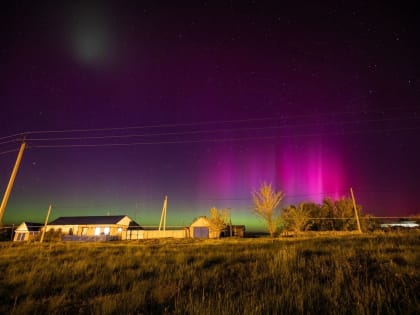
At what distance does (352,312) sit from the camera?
2.62m

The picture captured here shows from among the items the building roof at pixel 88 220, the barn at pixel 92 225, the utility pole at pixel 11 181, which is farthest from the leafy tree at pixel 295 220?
the building roof at pixel 88 220

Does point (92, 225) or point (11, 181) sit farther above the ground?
point (11, 181)

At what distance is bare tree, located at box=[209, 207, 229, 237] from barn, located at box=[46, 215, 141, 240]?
14.7 metres

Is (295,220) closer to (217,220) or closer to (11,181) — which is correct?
(217,220)

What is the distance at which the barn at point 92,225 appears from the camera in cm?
4478

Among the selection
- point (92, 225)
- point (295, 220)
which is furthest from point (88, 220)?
point (295, 220)

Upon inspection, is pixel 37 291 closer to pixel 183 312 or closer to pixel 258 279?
pixel 183 312

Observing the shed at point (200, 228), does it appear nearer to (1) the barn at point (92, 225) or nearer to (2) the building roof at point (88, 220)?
(1) the barn at point (92, 225)

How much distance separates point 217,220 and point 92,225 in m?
25.7

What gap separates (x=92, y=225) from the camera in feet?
149

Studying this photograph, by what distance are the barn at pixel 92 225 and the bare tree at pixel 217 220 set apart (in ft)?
48.2

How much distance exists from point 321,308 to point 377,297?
824mm

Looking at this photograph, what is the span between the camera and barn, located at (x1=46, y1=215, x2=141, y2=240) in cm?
4478

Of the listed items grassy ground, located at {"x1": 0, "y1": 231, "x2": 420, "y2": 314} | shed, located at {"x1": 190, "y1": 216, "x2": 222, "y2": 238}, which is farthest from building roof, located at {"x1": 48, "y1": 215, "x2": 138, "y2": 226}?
grassy ground, located at {"x1": 0, "y1": 231, "x2": 420, "y2": 314}
